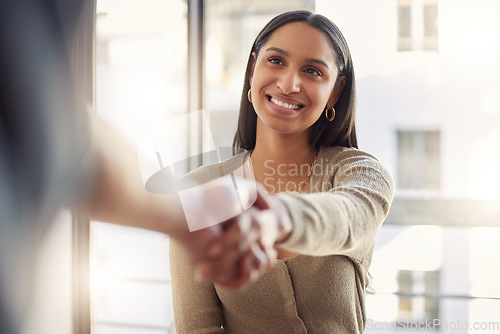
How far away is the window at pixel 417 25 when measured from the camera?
5.92 feet

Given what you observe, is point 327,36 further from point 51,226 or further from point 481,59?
point 481,59

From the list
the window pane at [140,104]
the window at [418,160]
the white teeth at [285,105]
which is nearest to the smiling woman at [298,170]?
the white teeth at [285,105]

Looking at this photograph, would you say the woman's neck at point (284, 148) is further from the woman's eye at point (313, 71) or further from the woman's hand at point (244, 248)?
the woman's hand at point (244, 248)

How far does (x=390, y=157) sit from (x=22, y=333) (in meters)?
1.72

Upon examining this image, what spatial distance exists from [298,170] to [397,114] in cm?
93

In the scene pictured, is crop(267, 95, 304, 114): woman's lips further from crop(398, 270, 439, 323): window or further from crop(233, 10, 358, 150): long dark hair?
crop(398, 270, 439, 323): window

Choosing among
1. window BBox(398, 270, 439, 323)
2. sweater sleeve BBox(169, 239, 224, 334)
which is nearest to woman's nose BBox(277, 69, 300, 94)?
sweater sleeve BBox(169, 239, 224, 334)

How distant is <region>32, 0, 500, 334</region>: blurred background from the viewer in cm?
172

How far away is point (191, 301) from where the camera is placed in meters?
1.03

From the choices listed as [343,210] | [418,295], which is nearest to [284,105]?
[343,210]

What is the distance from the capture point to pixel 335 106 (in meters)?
1.10

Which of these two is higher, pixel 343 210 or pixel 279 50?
pixel 279 50

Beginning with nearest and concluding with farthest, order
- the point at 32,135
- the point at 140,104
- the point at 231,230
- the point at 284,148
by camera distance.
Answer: the point at 32,135 < the point at 231,230 < the point at 284,148 < the point at 140,104

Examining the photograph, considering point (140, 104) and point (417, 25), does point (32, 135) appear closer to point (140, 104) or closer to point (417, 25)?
point (140, 104)
